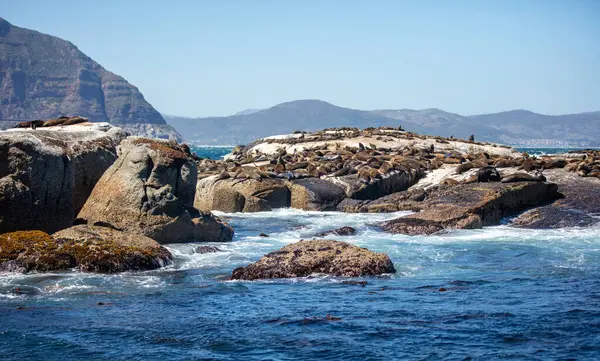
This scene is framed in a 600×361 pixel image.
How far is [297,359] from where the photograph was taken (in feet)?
30.5

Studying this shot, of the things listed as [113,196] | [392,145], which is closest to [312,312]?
[113,196]

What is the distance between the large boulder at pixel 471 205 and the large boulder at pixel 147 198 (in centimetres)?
663

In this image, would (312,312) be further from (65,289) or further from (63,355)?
(65,289)

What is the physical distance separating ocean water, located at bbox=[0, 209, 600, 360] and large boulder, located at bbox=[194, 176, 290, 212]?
10.6 m

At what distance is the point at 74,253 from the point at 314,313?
611 centimetres

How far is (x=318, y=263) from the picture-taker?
1498cm

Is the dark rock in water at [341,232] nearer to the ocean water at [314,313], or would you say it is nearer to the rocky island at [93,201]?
the rocky island at [93,201]

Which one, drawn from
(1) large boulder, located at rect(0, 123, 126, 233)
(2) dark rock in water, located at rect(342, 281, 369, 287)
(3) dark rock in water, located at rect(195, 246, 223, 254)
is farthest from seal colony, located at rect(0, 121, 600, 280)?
(3) dark rock in water, located at rect(195, 246, 223, 254)

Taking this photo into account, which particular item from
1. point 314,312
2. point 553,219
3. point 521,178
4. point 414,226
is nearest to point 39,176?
point 314,312

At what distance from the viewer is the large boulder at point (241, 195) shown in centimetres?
2838

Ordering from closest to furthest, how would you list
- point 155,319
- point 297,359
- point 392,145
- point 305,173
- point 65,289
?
point 297,359 < point 155,319 < point 65,289 < point 305,173 < point 392,145

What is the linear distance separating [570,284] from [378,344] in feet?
19.4

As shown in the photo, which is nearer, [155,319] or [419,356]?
[419,356]

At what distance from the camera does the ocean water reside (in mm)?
9688
